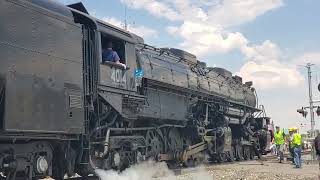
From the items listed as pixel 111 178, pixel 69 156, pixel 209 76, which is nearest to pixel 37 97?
pixel 69 156

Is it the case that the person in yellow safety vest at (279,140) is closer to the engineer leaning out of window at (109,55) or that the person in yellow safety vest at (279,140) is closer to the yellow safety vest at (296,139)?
the yellow safety vest at (296,139)

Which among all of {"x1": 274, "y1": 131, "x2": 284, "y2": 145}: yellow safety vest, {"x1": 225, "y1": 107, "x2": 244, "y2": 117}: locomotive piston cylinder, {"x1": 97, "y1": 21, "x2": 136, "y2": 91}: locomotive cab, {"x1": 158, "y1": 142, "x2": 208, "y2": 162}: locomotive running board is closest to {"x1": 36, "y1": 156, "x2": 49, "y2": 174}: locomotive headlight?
{"x1": 97, "y1": 21, "x2": 136, "y2": 91}: locomotive cab

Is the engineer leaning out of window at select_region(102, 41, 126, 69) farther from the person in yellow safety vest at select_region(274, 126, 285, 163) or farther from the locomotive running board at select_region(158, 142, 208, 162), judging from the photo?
the person in yellow safety vest at select_region(274, 126, 285, 163)

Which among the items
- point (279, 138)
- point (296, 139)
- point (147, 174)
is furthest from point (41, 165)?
point (279, 138)

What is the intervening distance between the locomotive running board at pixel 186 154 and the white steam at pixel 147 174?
0.98 m

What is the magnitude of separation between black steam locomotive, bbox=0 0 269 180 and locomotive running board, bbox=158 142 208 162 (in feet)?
0.12

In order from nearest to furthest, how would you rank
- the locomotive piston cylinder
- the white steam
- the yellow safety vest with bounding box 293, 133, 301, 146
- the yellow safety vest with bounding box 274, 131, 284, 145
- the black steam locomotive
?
the black steam locomotive
the white steam
the yellow safety vest with bounding box 293, 133, 301, 146
the locomotive piston cylinder
the yellow safety vest with bounding box 274, 131, 284, 145

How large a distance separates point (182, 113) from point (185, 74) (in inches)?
69.4

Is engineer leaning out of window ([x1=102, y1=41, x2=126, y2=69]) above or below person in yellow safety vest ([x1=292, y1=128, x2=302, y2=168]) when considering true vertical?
above

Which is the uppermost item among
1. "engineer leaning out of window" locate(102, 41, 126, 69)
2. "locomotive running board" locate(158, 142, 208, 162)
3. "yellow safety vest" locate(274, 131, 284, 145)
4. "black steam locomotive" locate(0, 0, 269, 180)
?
"engineer leaning out of window" locate(102, 41, 126, 69)

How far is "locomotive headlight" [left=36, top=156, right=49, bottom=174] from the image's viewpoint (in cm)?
865

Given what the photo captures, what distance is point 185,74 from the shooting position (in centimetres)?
1709

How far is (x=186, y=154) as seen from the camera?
53.9 feet

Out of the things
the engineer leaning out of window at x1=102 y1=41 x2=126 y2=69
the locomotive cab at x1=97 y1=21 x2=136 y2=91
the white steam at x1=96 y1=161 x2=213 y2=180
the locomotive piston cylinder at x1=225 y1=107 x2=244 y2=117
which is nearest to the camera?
the white steam at x1=96 y1=161 x2=213 y2=180
